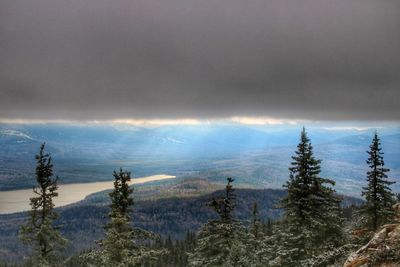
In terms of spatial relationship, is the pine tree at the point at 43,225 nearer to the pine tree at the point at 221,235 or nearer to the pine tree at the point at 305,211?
the pine tree at the point at 221,235

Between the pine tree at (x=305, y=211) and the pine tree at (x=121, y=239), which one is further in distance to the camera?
the pine tree at (x=305, y=211)

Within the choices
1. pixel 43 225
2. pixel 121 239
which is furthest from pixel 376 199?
pixel 43 225

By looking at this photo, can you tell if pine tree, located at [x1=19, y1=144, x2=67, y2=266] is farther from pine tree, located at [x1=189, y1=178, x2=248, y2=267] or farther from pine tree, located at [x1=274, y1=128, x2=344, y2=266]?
pine tree, located at [x1=274, y1=128, x2=344, y2=266]

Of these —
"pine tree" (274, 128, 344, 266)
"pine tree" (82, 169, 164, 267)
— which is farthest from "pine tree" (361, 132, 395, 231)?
"pine tree" (82, 169, 164, 267)

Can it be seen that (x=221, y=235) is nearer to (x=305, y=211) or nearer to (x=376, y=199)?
(x=305, y=211)

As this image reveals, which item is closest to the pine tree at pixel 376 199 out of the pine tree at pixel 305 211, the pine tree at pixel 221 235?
the pine tree at pixel 305 211

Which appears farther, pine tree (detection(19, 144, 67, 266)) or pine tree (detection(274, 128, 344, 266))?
pine tree (detection(19, 144, 67, 266))
